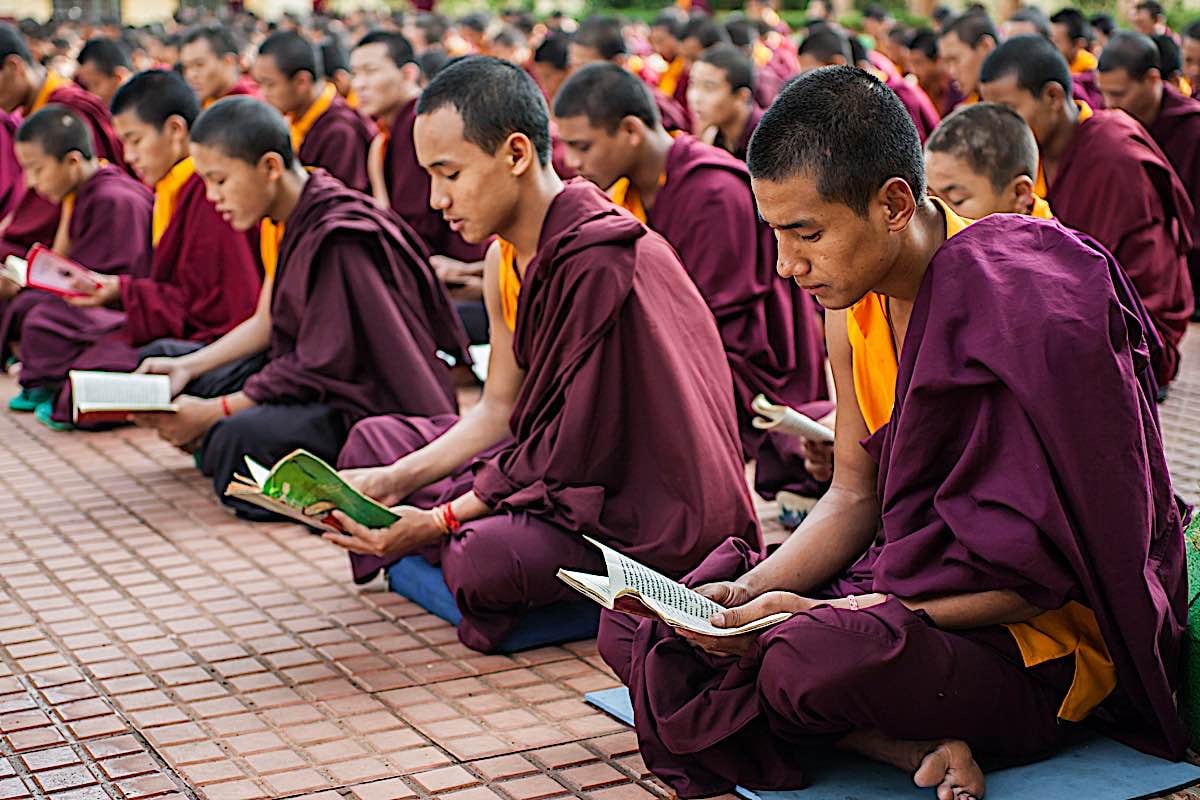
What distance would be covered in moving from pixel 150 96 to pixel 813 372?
287 centimetres

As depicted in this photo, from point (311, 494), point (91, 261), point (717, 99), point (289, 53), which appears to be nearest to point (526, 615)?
point (311, 494)

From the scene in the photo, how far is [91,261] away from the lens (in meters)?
6.80

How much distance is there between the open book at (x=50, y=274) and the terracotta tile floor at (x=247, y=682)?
1.15 meters

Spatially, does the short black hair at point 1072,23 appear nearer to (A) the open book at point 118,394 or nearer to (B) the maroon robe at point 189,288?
(B) the maroon robe at point 189,288

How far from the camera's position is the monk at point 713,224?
213 inches

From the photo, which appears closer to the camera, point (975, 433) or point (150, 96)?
point (975, 433)

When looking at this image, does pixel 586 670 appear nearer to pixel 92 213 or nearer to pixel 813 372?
pixel 813 372

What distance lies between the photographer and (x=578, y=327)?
3.87 meters

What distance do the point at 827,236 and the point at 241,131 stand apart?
2.81m

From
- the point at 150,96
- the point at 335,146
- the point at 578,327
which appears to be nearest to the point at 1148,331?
the point at 578,327

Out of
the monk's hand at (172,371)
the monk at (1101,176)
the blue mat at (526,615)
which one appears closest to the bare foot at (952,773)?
the blue mat at (526,615)

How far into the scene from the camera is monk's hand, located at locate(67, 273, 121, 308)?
6207 millimetres

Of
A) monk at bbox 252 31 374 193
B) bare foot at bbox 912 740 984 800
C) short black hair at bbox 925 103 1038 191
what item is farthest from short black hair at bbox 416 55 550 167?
monk at bbox 252 31 374 193

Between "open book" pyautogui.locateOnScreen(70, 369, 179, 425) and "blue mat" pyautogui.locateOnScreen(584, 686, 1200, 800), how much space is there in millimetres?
2689
